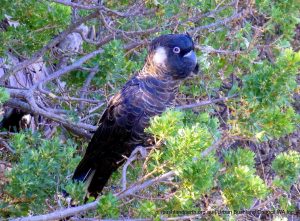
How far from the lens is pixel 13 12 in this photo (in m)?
2.72

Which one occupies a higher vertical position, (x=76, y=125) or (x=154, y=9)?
(x=154, y=9)

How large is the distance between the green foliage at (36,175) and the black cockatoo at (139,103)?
1.60 feet

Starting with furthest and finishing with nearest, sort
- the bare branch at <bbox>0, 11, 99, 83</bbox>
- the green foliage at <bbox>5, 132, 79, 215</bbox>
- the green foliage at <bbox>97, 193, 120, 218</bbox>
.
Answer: the bare branch at <bbox>0, 11, 99, 83</bbox>
the green foliage at <bbox>5, 132, 79, 215</bbox>
the green foliage at <bbox>97, 193, 120, 218</bbox>

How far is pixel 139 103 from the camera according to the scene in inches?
109

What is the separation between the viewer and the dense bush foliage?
1.90 m

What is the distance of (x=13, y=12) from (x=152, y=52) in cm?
73

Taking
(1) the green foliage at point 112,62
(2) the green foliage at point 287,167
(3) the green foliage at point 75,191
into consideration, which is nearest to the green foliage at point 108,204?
(3) the green foliage at point 75,191

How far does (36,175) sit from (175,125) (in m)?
0.60

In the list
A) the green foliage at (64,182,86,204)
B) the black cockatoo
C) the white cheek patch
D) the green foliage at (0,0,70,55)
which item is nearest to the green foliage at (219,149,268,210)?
the green foliage at (64,182,86,204)

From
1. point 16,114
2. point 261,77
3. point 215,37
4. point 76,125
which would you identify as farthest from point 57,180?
point 215,37

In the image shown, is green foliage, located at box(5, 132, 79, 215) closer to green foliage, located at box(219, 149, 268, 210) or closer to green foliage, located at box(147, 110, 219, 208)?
green foliage, located at box(147, 110, 219, 208)

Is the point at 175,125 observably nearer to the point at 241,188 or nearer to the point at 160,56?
the point at 241,188

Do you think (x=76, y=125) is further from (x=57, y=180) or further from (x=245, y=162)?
(x=245, y=162)

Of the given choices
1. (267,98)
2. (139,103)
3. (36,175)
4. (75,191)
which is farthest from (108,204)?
(139,103)
